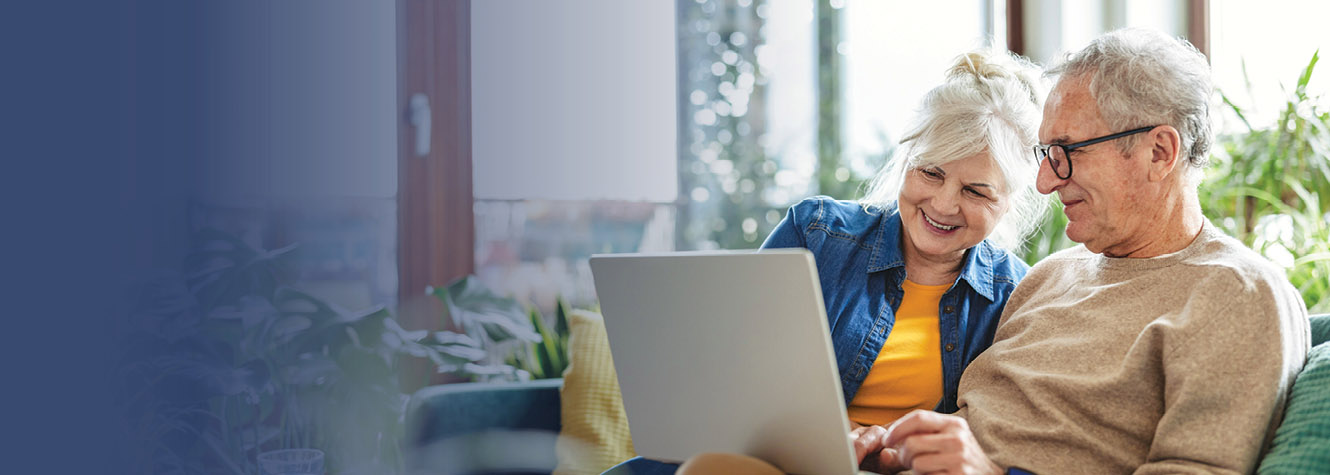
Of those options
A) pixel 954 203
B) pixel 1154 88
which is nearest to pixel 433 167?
pixel 954 203

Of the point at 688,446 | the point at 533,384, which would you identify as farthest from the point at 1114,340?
the point at 533,384

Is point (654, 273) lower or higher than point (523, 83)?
lower

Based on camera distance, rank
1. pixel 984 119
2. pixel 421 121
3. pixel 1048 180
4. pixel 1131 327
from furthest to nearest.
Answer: pixel 421 121 < pixel 984 119 < pixel 1048 180 < pixel 1131 327

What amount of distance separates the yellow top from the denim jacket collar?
12 centimetres

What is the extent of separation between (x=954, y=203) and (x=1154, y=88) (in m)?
0.36

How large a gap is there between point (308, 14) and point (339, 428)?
1.08m

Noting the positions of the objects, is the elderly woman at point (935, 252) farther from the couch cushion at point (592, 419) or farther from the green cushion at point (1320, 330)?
the couch cushion at point (592, 419)

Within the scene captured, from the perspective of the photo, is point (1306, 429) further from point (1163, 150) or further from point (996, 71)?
point (996, 71)

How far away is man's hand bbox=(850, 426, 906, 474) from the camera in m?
1.37


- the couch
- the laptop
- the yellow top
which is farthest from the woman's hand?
the couch

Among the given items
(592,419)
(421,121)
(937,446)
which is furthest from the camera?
(421,121)

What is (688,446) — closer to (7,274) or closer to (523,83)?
(7,274)

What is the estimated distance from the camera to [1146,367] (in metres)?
1.22

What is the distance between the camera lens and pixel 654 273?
111cm
